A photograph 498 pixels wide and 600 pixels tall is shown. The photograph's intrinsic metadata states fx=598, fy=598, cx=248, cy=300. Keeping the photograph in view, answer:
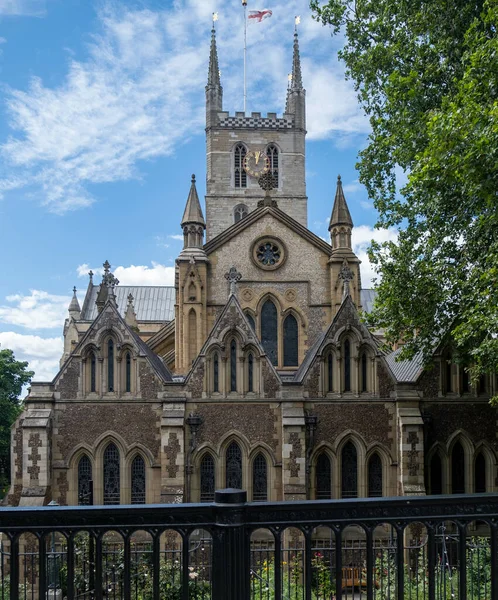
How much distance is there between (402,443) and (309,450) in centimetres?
248

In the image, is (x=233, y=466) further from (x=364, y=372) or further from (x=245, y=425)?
(x=364, y=372)

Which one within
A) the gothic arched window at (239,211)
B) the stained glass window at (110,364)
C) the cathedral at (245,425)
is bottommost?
the cathedral at (245,425)

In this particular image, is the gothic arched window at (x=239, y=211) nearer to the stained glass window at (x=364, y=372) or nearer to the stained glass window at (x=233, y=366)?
the stained glass window at (x=233, y=366)

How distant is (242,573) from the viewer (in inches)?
155

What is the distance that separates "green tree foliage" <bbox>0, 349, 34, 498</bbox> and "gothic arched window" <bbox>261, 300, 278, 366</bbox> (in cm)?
1892

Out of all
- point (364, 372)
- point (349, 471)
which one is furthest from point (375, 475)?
point (364, 372)

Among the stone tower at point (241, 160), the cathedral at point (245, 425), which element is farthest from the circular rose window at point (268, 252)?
the stone tower at point (241, 160)

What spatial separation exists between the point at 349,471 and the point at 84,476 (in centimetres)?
721

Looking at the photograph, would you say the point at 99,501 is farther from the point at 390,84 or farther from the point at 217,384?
the point at 390,84

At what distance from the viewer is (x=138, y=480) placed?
53.2 ft

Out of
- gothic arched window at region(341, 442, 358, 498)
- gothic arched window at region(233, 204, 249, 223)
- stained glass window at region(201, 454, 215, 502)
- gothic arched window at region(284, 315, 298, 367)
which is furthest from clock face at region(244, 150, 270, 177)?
stained glass window at region(201, 454, 215, 502)

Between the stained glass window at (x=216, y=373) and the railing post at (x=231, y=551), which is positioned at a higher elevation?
the stained glass window at (x=216, y=373)

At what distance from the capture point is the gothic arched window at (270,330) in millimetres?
23328

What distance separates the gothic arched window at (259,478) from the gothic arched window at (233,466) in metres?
0.40
